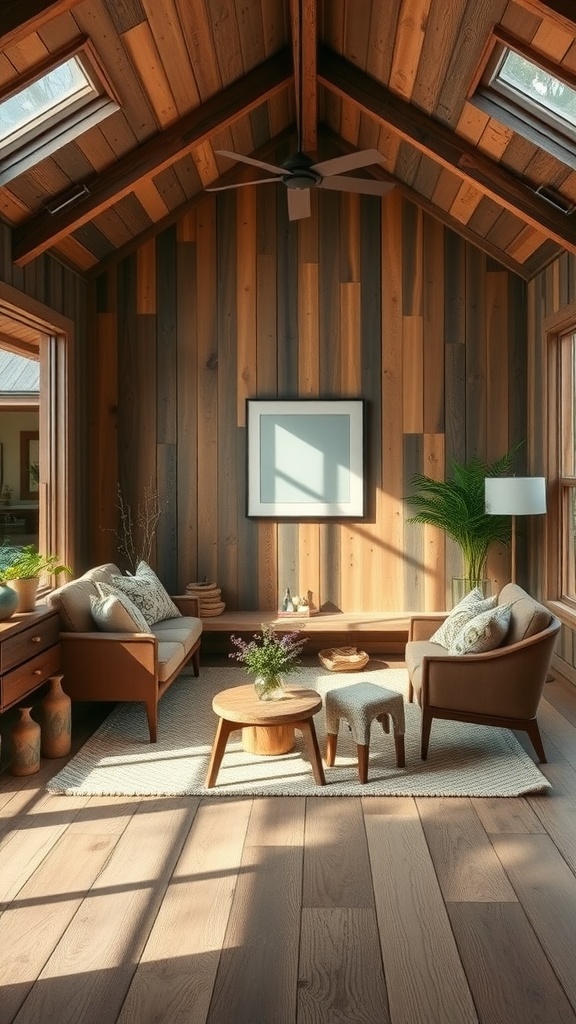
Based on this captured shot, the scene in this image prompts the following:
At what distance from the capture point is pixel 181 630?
525 centimetres

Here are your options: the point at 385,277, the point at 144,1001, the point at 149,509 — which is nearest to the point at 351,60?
the point at 385,277

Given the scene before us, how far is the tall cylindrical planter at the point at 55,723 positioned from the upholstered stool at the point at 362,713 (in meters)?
1.37

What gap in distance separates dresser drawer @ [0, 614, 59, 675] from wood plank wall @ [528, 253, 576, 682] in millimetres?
3333

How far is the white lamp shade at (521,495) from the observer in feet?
17.6

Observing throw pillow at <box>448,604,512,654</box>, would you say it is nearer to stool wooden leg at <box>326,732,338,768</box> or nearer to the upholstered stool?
the upholstered stool

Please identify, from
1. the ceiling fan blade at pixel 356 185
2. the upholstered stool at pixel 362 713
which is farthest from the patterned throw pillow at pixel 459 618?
the ceiling fan blade at pixel 356 185

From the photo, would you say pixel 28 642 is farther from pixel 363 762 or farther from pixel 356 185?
pixel 356 185

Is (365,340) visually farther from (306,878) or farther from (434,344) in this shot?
(306,878)

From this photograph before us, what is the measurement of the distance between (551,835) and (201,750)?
1.81 m

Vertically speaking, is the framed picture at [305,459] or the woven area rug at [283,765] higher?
the framed picture at [305,459]

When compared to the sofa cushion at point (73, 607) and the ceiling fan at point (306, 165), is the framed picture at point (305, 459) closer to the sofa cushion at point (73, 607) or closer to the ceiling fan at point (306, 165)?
the ceiling fan at point (306, 165)

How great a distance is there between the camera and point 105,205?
5094mm

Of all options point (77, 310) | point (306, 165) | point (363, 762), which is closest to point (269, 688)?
point (363, 762)

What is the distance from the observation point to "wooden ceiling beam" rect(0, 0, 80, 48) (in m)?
3.34
